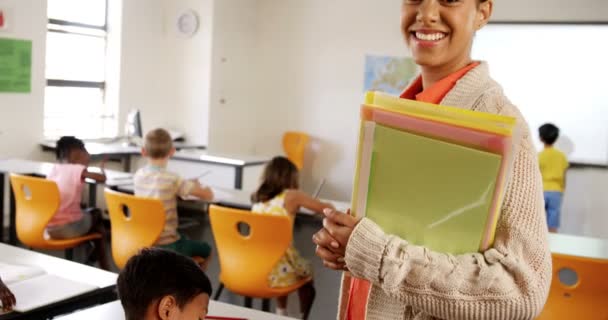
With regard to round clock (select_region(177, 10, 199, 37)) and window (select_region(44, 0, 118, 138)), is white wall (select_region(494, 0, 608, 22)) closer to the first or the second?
round clock (select_region(177, 10, 199, 37))

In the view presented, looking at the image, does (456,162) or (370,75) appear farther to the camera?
(370,75)

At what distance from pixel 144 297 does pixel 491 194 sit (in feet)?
2.88

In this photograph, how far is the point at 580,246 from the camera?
10.6 feet

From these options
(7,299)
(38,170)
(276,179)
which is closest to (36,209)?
(38,170)

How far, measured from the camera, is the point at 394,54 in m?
7.05

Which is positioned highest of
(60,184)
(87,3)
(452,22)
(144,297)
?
(87,3)

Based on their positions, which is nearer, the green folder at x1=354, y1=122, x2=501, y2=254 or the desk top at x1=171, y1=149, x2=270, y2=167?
the green folder at x1=354, y1=122, x2=501, y2=254

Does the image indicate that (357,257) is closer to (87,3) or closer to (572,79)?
(572,79)

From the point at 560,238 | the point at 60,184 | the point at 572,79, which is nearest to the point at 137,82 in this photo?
the point at 60,184

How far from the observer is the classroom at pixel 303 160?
0.84 metres

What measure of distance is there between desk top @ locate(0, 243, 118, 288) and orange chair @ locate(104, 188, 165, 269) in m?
0.99

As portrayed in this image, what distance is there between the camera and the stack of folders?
80 cm

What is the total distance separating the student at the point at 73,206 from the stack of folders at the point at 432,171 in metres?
3.47

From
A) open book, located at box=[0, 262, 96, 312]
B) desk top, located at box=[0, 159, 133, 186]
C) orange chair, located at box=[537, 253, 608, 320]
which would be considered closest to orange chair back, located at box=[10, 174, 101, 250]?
desk top, located at box=[0, 159, 133, 186]
